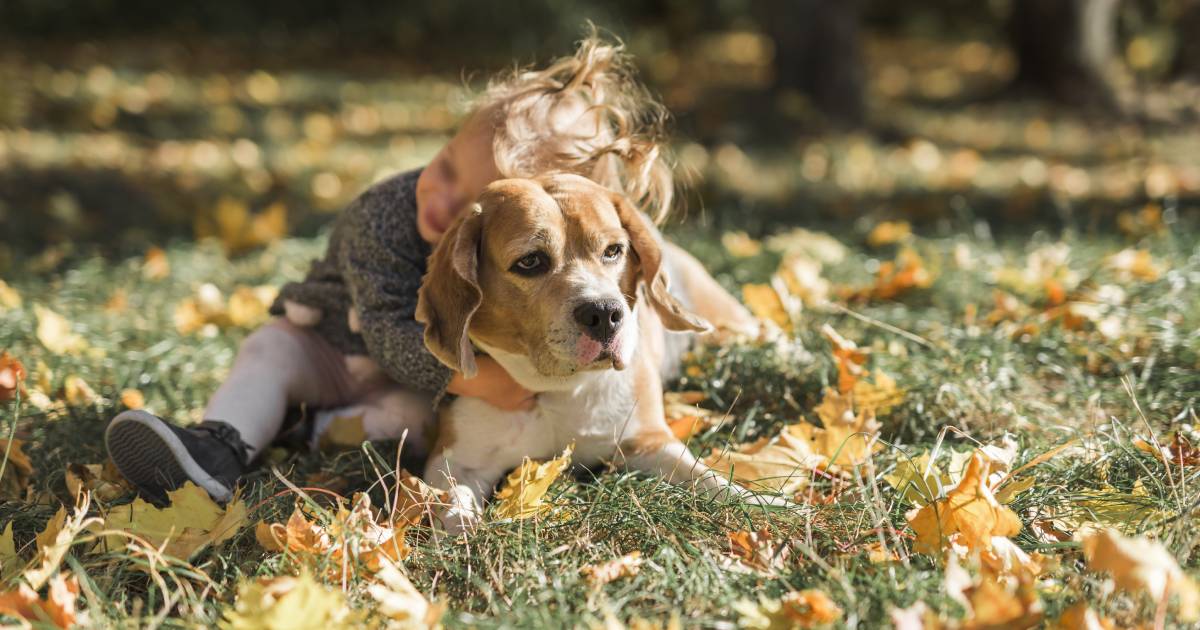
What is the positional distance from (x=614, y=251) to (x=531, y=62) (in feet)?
5.71

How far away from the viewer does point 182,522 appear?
8.31ft

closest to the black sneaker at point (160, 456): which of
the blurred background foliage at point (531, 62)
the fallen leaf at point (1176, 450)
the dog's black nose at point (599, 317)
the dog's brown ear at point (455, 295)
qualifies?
the dog's brown ear at point (455, 295)

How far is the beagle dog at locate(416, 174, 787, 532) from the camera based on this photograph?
8.54 feet

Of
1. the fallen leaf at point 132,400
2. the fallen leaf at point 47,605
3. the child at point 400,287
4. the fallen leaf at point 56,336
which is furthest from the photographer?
the fallen leaf at point 56,336

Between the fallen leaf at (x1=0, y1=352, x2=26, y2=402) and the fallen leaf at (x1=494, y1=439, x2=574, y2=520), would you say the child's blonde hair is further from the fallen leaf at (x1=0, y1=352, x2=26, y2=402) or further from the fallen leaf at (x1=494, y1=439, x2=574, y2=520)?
the fallen leaf at (x1=0, y1=352, x2=26, y2=402)

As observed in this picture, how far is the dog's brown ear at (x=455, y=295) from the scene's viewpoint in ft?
8.81

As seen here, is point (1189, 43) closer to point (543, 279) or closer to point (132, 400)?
point (543, 279)

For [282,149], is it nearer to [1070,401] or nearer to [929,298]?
[929,298]

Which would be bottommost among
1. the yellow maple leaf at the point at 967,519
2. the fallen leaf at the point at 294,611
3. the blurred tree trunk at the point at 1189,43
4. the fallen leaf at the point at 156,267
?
the blurred tree trunk at the point at 1189,43

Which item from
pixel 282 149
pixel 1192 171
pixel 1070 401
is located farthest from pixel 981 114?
pixel 1070 401

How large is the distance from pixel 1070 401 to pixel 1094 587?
129 centimetres

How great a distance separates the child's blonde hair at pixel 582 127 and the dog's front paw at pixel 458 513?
3.11 ft

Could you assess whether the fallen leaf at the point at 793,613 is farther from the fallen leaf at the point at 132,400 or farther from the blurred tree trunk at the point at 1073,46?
the blurred tree trunk at the point at 1073,46

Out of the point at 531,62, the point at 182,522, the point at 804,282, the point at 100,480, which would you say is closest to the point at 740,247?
the point at 804,282
